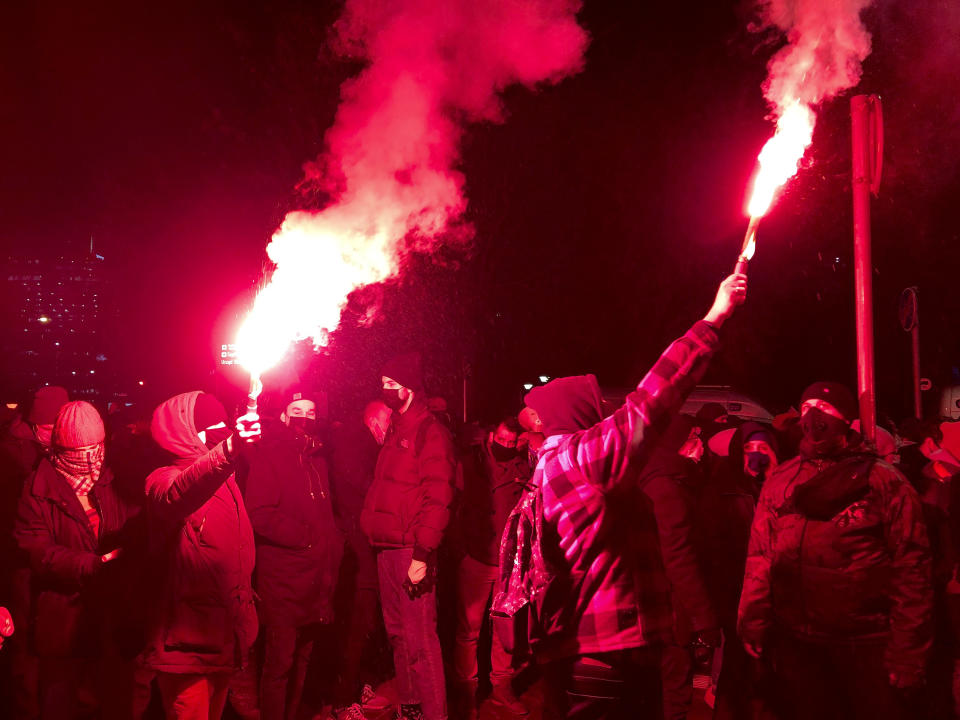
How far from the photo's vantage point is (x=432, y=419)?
5.80 metres

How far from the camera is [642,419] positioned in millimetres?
3053

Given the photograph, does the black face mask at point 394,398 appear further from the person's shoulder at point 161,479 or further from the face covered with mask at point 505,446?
the person's shoulder at point 161,479

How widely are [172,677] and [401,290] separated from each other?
12.2 meters

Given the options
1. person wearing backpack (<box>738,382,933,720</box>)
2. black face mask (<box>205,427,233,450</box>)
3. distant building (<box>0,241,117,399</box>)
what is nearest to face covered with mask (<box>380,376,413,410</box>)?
black face mask (<box>205,427,233,450</box>)

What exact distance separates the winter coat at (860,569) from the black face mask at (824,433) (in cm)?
7

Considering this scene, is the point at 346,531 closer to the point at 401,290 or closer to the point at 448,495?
the point at 448,495

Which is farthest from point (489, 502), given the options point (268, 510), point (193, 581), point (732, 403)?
point (732, 403)

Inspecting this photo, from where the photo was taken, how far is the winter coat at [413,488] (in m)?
5.41

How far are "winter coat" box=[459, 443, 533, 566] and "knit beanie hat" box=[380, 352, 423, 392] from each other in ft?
3.44

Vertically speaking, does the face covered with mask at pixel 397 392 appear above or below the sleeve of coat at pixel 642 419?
above

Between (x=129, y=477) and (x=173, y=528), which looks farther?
(x=129, y=477)

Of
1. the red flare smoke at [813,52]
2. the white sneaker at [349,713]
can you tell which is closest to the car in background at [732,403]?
the white sneaker at [349,713]

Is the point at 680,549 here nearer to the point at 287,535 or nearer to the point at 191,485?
the point at 287,535

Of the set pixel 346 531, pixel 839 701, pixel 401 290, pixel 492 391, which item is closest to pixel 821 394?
pixel 839 701
